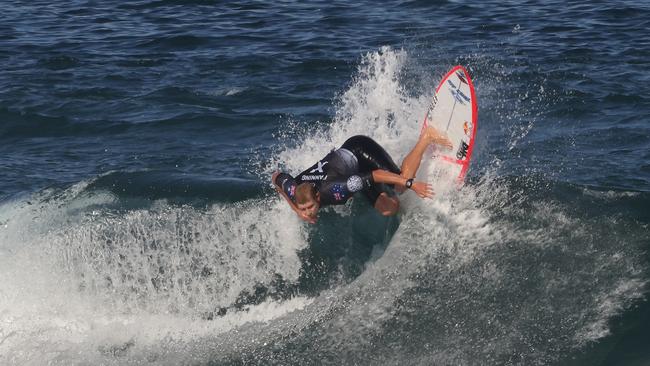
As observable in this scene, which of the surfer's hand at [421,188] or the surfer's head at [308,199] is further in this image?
the surfer's head at [308,199]

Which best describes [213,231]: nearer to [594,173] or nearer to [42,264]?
[42,264]

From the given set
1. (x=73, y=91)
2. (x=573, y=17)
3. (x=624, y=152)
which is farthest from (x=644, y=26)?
(x=73, y=91)

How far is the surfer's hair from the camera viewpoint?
981cm

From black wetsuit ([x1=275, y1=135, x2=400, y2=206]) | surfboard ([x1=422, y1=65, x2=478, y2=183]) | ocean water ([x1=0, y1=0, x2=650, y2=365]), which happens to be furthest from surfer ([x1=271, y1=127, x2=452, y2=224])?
ocean water ([x1=0, y1=0, x2=650, y2=365])

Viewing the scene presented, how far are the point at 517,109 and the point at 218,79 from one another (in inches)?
247

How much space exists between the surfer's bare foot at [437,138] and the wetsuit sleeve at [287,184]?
1.59 metres

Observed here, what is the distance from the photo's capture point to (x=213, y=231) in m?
10.7

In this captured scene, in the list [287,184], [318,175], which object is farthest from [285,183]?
[318,175]

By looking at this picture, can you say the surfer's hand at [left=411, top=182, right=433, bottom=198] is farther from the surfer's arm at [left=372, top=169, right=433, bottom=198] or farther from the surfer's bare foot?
the surfer's bare foot

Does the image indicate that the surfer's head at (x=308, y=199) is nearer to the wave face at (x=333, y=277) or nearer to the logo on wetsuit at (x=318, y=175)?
the logo on wetsuit at (x=318, y=175)

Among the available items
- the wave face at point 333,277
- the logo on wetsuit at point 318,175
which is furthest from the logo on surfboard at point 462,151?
the logo on wetsuit at point 318,175

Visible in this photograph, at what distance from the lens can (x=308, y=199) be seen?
9.84m

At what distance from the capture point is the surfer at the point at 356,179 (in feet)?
31.9

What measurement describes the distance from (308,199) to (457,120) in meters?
1.92
